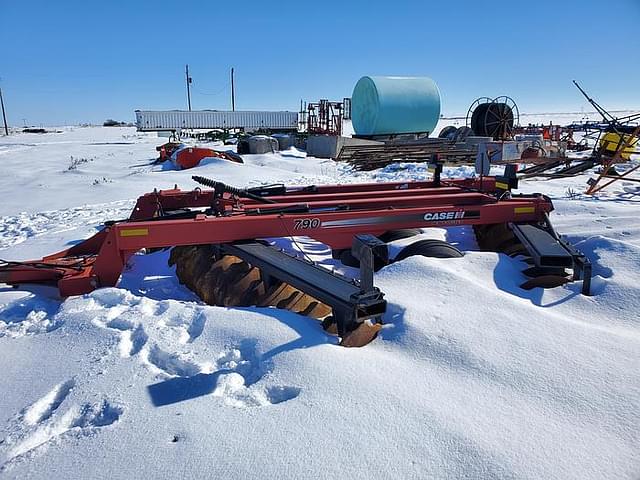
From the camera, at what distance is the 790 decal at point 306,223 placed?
4.49 meters

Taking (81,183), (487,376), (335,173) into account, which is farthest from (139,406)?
(335,173)

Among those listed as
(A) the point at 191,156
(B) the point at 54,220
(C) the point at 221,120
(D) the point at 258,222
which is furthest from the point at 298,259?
(C) the point at 221,120

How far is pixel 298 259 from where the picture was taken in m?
3.91

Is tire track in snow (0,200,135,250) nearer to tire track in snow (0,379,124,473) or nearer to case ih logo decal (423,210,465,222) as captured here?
tire track in snow (0,379,124,473)

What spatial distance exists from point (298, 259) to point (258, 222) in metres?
0.68

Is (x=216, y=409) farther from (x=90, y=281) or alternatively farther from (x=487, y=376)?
(x=90, y=281)

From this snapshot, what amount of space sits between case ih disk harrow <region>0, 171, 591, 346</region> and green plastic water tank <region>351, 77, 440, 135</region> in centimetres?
1770

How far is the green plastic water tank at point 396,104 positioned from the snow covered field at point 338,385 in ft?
63.8

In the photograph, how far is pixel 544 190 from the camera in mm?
10414

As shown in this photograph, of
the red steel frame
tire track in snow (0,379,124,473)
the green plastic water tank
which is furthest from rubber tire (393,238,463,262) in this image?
the green plastic water tank

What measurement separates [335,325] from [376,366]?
65 centimetres

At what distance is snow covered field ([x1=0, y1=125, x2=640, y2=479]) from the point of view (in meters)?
1.98

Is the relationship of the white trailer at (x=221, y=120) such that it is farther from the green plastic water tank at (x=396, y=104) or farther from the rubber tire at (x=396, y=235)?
the rubber tire at (x=396, y=235)

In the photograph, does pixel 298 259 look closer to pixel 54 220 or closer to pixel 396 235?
pixel 396 235
